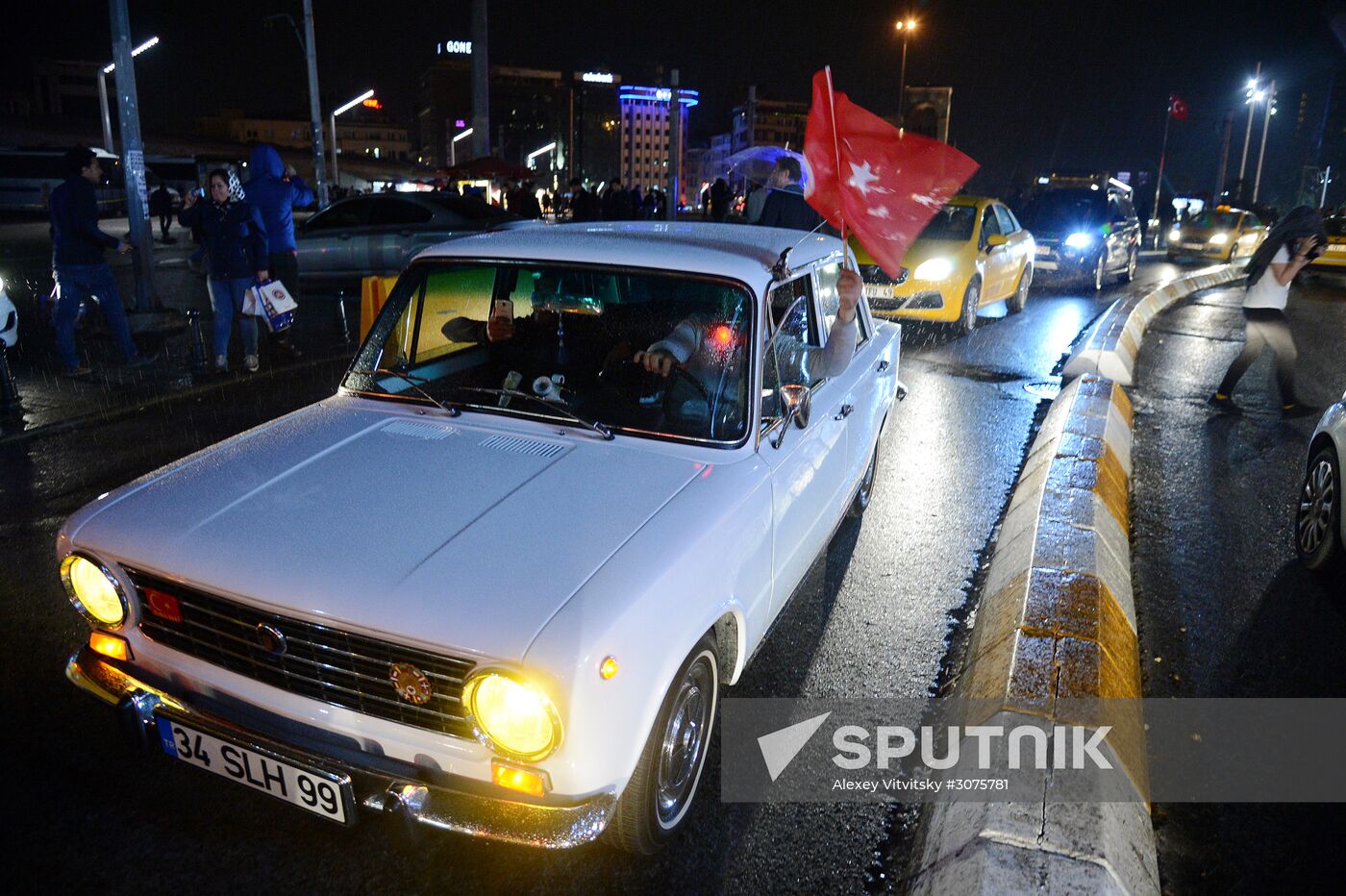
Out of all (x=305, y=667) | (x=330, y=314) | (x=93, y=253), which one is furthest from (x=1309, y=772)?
(x=330, y=314)

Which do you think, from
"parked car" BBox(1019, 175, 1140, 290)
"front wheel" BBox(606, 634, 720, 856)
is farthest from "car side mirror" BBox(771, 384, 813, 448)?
"parked car" BBox(1019, 175, 1140, 290)

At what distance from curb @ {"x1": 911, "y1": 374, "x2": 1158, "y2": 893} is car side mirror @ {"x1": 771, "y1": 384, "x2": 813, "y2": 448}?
124 cm

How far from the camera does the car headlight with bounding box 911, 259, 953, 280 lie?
11.8 metres

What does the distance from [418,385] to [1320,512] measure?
463cm

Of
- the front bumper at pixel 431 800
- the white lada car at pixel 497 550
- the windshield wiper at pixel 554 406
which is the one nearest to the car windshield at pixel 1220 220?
the white lada car at pixel 497 550

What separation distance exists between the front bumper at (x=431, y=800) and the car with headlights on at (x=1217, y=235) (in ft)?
90.3

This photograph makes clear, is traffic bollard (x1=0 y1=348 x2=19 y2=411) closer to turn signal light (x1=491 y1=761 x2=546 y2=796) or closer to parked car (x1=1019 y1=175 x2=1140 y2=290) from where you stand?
turn signal light (x1=491 y1=761 x2=546 y2=796)

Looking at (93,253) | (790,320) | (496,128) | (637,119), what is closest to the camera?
(790,320)

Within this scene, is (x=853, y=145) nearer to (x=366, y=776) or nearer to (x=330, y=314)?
(x=366, y=776)

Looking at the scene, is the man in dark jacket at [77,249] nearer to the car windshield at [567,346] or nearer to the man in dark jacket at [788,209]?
the car windshield at [567,346]

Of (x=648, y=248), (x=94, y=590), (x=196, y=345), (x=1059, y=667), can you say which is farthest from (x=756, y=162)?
(x=94, y=590)

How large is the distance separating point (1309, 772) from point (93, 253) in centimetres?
964

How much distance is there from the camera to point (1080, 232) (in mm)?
17250

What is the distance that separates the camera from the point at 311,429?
3402mm
